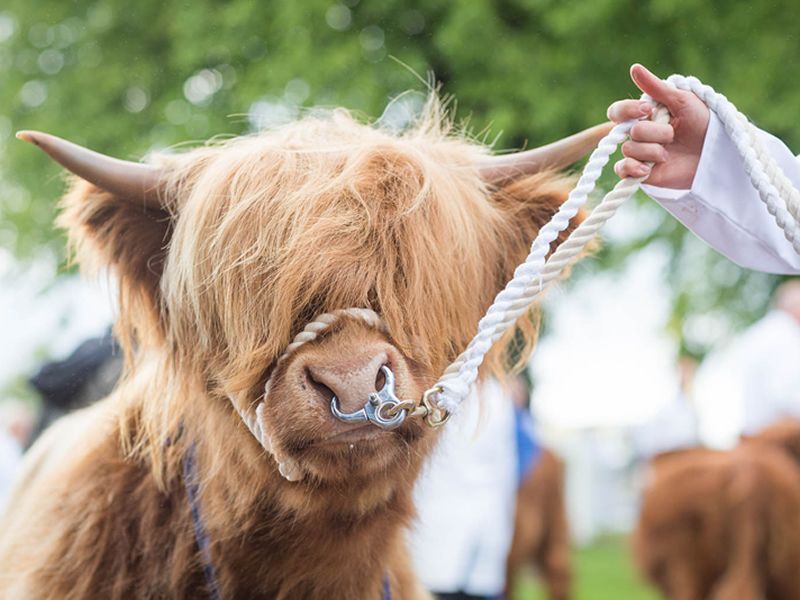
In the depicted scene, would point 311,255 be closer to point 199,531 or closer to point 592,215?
point 592,215

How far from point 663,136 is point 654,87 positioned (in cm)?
11

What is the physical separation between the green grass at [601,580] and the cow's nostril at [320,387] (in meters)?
6.34

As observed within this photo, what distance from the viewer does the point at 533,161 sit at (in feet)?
9.49

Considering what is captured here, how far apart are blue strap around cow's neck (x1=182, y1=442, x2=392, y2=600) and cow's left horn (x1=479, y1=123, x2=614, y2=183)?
1131mm

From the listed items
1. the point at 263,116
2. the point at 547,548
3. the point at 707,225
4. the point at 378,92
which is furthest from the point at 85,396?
the point at 547,548

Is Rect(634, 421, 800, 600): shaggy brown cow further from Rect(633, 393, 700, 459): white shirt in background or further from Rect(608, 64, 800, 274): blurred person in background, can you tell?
Rect(608, 64, 800, 274): blurred person in background

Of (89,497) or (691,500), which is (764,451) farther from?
(89,497)

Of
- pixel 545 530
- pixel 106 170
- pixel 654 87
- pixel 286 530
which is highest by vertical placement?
pixel 654 87

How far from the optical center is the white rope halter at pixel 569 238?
2.20 meters

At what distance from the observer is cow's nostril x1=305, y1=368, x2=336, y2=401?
2139mm

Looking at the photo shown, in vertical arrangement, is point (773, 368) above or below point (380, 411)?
above

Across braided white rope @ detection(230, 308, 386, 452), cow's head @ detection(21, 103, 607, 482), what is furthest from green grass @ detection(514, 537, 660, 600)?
braided white rope @ detection(230, 308, 386, 452)

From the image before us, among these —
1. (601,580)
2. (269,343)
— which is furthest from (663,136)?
(601,580)

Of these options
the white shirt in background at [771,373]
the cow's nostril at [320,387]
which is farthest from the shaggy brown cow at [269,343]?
the white shirt in background at [771,373]
